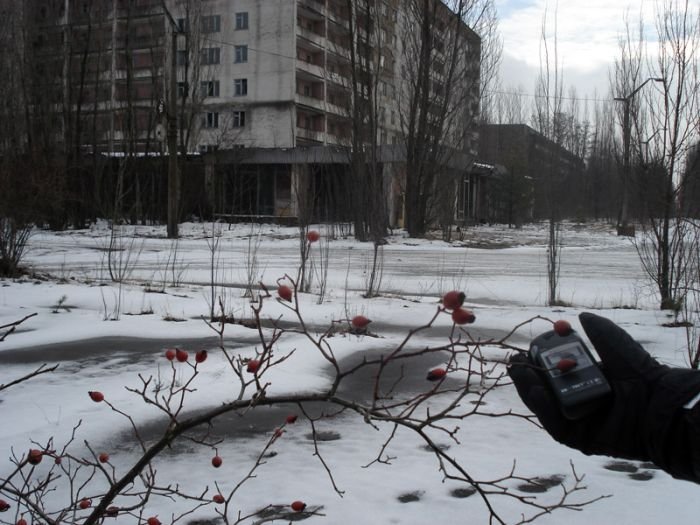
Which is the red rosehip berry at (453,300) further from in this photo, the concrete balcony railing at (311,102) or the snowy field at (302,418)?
the concrete balcony railing at (311,102)

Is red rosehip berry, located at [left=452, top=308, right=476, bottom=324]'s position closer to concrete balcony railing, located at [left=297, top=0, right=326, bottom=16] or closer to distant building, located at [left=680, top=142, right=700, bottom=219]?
distant building, located at [left=680, top=142, right=700, bottom=219]

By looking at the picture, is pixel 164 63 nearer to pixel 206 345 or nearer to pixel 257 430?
pixel 206 345

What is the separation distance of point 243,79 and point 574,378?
4666 cm

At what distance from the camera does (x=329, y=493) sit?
2.78m

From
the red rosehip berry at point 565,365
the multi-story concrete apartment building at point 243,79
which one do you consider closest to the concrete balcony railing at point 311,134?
the multi-story concrete apartment building at point 243,79

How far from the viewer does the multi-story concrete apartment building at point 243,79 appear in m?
21.5

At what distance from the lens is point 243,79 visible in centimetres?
4534

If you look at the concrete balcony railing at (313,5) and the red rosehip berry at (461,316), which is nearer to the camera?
the red rosehip berry at (461,316)

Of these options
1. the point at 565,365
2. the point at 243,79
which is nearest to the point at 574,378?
the point at 565,365

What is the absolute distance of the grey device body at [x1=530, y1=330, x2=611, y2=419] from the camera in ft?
4.43

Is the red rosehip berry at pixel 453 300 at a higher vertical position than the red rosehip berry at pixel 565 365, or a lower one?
higher

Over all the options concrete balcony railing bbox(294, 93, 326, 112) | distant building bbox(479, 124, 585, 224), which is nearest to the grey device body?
distant building bbox(479, 124, 585, 224)

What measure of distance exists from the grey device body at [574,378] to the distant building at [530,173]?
683 cm

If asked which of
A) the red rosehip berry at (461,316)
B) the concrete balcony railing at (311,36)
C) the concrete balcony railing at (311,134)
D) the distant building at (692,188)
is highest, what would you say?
the concrete balcony railing at (311,36)
